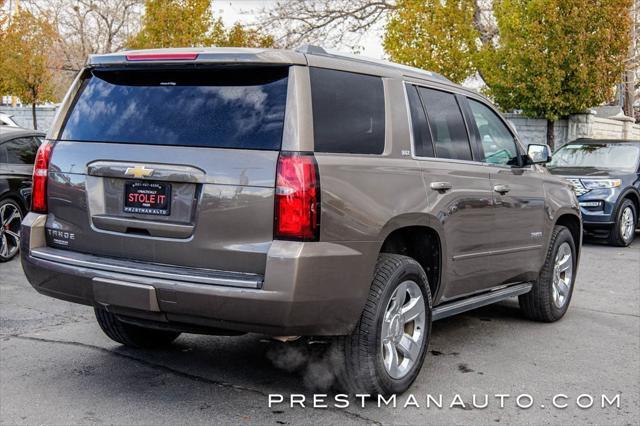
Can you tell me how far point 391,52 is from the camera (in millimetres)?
21734

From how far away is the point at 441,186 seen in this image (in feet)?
16.5

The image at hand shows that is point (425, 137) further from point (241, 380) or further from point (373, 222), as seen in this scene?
point (241, 380)

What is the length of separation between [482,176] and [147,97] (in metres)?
2.49

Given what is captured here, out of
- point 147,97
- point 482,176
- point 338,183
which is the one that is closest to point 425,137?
point 482,176

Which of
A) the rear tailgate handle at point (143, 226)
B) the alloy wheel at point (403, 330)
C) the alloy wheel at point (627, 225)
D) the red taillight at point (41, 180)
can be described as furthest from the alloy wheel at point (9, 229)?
the alloy wheel at point (627, 225)

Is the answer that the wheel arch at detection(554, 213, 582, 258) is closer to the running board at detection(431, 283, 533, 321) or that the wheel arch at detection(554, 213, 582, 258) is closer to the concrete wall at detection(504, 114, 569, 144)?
the running board at detection(431, 283, 533, 321)

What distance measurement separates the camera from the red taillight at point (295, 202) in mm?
3947

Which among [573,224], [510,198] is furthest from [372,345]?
[573,224]

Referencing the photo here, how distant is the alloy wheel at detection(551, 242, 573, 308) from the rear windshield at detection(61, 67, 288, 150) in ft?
12.3

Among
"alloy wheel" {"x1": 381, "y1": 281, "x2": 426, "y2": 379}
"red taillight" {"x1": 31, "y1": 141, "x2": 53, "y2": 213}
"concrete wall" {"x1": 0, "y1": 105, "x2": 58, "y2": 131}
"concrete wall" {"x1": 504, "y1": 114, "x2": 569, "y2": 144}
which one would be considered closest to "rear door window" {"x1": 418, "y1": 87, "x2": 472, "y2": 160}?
"alloy wheel" {"x1": 381, "y1": 281, "x2": 426, "y2": 379}

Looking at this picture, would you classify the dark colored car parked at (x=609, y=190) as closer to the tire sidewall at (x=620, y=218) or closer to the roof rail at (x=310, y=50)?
the tire sidewall at (x=620, y=218)

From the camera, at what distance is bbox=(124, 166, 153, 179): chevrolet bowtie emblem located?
422 cm

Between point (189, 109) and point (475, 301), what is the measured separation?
259 centimetres

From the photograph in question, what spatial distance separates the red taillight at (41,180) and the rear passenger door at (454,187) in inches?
87.8
